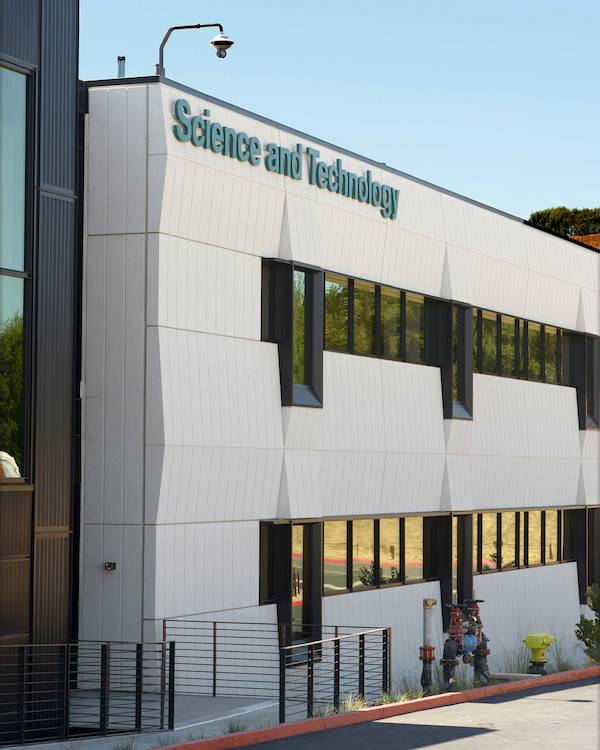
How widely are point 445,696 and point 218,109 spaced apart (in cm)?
1031

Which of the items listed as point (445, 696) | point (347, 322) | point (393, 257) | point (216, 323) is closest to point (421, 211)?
point (393, 257)

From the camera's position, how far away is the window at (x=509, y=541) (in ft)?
121

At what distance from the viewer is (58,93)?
20688mm

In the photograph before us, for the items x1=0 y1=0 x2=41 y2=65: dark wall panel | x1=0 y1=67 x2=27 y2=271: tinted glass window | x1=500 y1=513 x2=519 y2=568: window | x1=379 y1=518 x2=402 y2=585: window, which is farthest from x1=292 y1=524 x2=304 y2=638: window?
x1=500 y1=513 x2=519 y2=568: window

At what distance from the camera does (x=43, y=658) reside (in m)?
19.6

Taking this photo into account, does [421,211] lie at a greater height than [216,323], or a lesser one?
greater

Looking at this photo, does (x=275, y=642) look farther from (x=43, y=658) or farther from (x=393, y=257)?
(x=393, y=257)

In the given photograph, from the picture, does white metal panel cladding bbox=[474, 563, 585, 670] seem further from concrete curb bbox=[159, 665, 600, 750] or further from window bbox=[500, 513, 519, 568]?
concrete curb bbox=[159, 665, 600, 750]

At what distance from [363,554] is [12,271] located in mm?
12136

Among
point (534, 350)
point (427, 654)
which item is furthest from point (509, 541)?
point (427, 654)

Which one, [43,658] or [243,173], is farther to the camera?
[243,173]

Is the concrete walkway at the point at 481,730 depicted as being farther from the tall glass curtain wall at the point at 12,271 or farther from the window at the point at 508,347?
the window at the point at 508,347

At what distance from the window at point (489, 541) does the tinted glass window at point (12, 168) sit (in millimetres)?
18468

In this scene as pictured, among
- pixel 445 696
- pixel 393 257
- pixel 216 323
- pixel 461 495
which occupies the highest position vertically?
pixel 393 257
